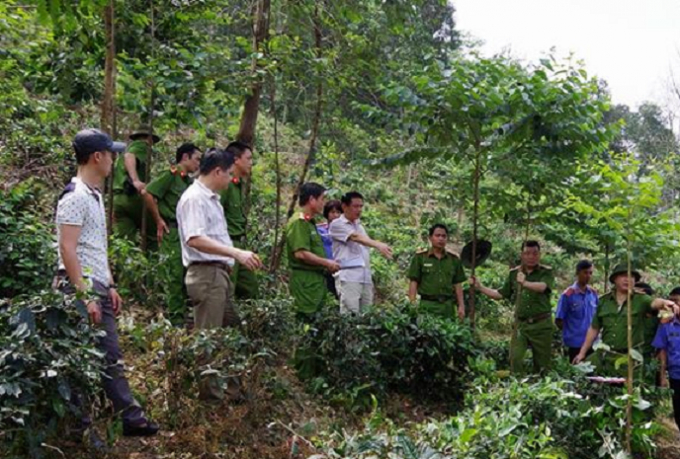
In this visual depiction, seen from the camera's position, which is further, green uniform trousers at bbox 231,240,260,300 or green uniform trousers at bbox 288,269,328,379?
green uniform trousers at bbox 288,269,328,379

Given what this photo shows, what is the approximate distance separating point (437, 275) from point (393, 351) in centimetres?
138

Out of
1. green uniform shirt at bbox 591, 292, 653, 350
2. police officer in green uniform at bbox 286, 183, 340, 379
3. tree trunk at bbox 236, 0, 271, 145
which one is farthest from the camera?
tree trunk at bbox 236, 0, 271, 145

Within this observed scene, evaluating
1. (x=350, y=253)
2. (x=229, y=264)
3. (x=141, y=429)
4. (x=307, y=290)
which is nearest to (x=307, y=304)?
(x=307, y=290)

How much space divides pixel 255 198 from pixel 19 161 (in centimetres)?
349

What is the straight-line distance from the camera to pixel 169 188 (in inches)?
249

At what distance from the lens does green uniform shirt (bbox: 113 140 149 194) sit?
23.0 ft

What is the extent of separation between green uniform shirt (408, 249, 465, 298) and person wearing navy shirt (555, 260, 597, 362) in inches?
50.7

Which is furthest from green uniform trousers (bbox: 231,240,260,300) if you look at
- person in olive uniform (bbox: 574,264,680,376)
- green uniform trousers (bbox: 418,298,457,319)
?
person in olive uniform (bbox: 574,264,680,376)

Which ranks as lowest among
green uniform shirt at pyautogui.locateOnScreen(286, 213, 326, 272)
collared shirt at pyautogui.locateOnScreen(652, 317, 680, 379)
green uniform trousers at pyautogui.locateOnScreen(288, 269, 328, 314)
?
collared shirt at pyautogui.locateOnScreen(652, 317, 680, 379)

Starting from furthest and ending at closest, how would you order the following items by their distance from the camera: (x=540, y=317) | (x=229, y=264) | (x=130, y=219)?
(x=130, y=219)
(x=540, y=317)
(x=229, y=264)

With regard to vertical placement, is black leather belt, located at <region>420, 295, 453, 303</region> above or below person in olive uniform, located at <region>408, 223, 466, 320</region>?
below

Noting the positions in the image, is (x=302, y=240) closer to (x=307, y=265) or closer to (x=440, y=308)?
(x=307, y=265)

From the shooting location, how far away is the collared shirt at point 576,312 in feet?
24.7

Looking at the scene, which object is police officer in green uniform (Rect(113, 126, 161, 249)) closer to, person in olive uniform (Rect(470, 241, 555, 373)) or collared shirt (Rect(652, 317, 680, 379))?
person in olive uniform (Rect(470, 241, 555, 373))
